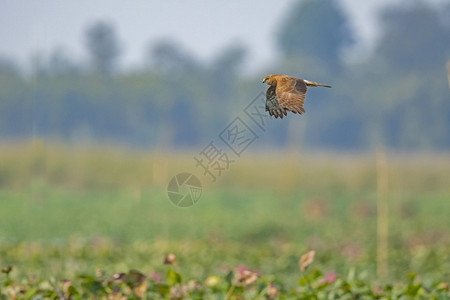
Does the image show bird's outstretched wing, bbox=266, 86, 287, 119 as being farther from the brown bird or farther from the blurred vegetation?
the blurred vegetation

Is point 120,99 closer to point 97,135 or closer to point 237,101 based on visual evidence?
point 97,135

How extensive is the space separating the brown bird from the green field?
1.00 m

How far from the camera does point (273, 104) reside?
8.62ft

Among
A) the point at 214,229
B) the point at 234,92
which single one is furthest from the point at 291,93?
the point at 234,92

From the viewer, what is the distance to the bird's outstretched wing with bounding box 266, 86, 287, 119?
2584mm

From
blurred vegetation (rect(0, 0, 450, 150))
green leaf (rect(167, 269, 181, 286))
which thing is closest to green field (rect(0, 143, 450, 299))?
green leaf (rect(167, 269, 181, 286))

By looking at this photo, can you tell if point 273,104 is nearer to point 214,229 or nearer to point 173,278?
point 173,278

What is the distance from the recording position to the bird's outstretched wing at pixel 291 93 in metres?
2.56

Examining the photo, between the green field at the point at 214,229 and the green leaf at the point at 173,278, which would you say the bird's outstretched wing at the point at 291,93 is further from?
the green leaf at the point at 173,278

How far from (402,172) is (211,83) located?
2137 centimetres

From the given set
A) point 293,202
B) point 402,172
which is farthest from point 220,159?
point 402,172

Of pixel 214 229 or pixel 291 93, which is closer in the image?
pixel 291 93

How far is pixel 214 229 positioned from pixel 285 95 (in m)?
9.94

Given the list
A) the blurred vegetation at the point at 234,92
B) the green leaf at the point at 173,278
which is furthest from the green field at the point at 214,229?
the blurred vegetation at the point at 234,92
